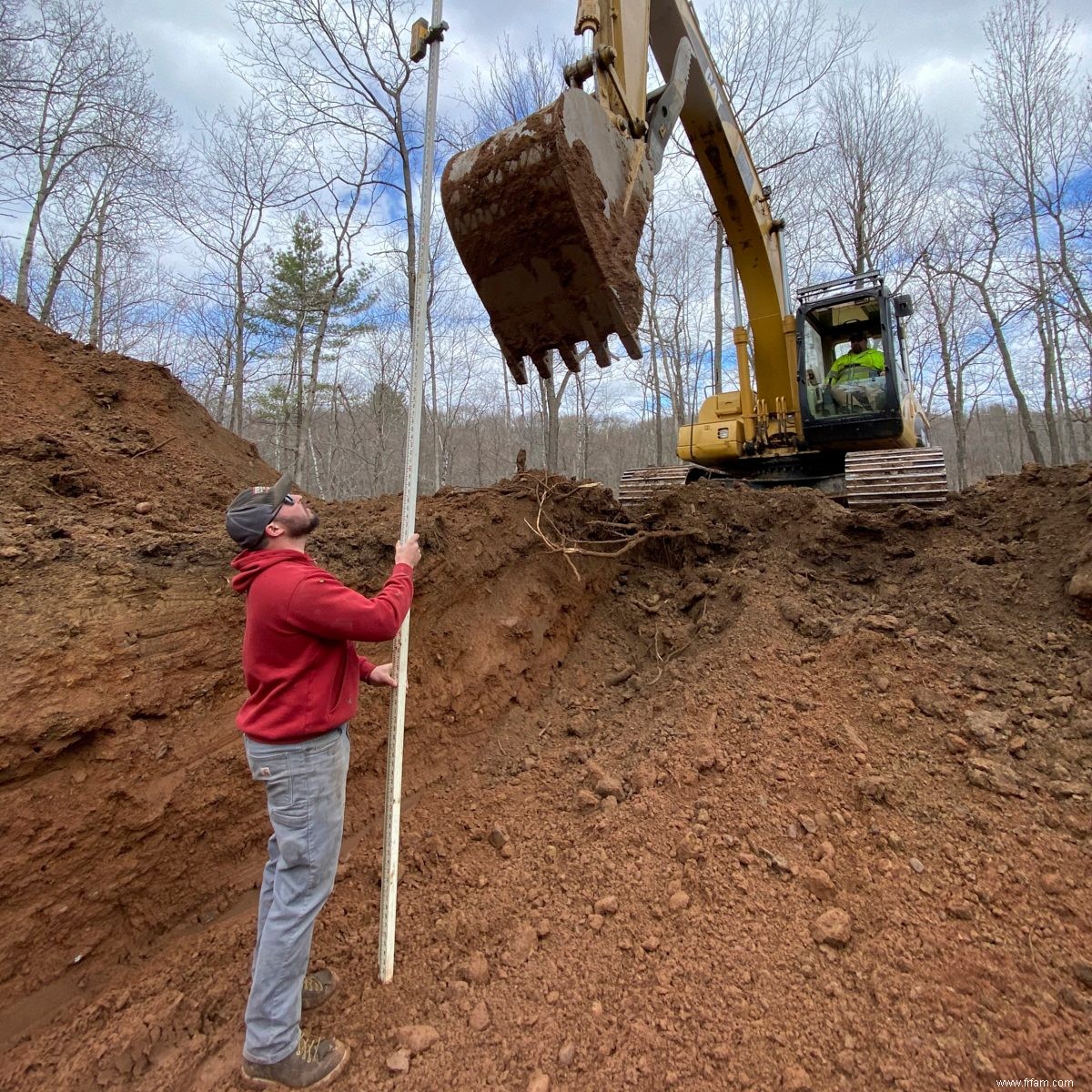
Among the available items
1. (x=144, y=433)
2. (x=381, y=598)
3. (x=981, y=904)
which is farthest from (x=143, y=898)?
(x=144, y=433)

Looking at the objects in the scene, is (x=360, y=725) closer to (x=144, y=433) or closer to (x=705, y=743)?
(x=705, y=743)

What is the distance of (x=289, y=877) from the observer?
6.53 ft

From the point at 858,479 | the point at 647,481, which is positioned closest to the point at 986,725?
the point at 858,479

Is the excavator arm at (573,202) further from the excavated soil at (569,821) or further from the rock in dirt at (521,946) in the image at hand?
the rock in dirt at (521,946)

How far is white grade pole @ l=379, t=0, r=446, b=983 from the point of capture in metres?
2.30

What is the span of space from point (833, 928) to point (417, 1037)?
1.55m

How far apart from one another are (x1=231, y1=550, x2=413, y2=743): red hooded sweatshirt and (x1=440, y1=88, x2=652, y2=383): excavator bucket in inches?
88.9

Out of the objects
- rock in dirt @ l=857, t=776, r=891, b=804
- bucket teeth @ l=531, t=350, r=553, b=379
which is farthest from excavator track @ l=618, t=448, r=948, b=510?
rock in dirt @ l=857, t=776, r=891, b=804

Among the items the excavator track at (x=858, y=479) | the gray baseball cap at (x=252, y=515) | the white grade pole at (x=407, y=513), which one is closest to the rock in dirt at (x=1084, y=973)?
the white grade pole at (x=407, y=513)

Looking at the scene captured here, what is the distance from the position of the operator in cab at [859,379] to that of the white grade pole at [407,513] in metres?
5.37

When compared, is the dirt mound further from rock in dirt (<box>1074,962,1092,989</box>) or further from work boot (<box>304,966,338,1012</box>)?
rock in dirt (<box>1074,962,1092,989</box>)

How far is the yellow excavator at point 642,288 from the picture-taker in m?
3.27

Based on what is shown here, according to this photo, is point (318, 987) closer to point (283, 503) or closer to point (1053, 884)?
point (283, 503)

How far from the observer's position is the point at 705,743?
3217 millimetres
